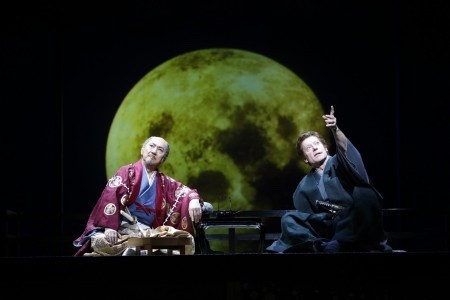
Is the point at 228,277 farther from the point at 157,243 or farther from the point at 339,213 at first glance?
the point at 339,213

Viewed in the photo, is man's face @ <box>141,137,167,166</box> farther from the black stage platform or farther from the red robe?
the black stage platform

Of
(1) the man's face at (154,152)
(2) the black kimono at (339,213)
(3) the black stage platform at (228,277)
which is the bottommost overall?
(3) the black stage platform at (228,277)

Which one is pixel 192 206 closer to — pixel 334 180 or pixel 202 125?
pixel 334 180

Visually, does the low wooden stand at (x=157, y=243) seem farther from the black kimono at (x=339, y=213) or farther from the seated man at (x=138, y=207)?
the black kimono at (x=339, y=213)

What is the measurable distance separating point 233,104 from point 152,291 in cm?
552

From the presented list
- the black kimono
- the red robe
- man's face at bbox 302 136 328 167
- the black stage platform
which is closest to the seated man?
the red robe

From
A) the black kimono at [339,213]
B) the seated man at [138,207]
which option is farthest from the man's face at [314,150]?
the seated man at [138,207]

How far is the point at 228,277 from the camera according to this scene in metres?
4.06

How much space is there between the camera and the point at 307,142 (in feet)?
20.5

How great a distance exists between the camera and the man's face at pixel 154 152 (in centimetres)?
655

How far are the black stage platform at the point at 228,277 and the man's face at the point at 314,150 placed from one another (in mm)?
2203

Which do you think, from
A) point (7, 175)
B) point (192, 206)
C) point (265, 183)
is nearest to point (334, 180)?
point (192, 206)

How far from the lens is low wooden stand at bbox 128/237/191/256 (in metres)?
5.70

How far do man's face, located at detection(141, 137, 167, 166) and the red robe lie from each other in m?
0.12
